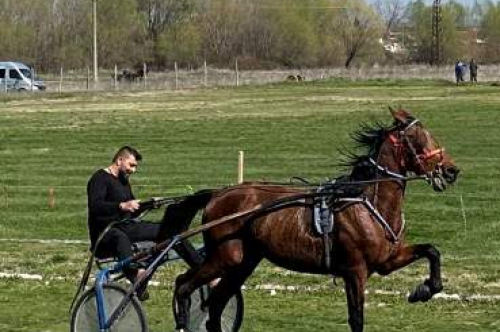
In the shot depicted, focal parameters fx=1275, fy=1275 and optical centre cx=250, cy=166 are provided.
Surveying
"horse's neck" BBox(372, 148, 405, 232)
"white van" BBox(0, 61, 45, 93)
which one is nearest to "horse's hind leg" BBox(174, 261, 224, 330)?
"horse's neck" BBox(372, 148, 405, 232)

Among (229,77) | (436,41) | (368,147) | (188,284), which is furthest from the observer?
(436,41)

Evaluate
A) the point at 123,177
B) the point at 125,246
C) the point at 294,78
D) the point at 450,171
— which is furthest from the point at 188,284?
the point at 294,78

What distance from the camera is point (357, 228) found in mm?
9070

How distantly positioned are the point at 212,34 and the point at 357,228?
340 ft

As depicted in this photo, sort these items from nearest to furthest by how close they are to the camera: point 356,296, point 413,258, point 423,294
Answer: point 356,296
point 413,258
point 423,294

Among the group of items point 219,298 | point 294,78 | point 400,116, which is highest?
point 400,116

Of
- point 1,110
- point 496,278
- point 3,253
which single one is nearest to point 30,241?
point 3,253

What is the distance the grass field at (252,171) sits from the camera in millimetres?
12195

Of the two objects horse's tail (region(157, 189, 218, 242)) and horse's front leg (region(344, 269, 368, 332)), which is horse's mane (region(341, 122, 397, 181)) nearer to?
horse's front leg (region(344, 269, 368, 332))

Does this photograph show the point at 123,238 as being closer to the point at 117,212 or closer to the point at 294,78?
the point at 117,212

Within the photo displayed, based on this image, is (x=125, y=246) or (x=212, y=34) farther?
(x=212, y=34)

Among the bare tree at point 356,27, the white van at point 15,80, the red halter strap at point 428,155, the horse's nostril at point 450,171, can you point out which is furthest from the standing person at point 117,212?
the bare tree at point 356,27

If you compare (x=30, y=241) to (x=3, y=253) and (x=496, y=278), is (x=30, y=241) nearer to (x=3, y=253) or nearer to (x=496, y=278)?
(x=3, y=253)

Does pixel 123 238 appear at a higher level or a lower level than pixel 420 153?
lower
